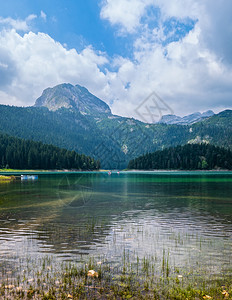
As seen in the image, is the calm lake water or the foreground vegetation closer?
the foreground vegetation

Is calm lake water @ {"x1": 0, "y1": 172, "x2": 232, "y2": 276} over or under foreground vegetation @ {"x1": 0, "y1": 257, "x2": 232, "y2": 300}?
under

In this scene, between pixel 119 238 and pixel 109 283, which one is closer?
pixel 109 283

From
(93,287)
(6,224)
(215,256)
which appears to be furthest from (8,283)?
(6,224)

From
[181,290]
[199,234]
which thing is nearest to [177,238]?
[199,234]

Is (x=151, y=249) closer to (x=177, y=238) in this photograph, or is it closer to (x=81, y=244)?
(x=177, y=238)

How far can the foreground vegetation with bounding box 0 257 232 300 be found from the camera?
11.1 meters

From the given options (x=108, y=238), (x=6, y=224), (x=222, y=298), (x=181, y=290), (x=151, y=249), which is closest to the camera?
(x=222, y=298)

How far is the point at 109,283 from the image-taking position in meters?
12.3

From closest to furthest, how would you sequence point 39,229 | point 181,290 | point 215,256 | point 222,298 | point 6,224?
point 222,298 < point 181,290 < point 215,256 < point 39,229 < point 6,224

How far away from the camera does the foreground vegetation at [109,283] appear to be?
437 inches

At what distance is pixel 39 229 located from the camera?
25.0 metres

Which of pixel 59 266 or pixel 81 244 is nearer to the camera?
pixel 59 266

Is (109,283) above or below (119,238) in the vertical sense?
above

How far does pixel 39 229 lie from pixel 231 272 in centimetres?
1884
